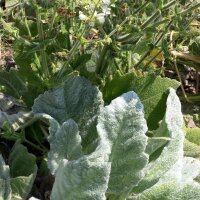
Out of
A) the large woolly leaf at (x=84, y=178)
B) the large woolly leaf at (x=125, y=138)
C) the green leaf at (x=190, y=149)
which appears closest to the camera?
the large woolly leaf at (x=84, y=178)

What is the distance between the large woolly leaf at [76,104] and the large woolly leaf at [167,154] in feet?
0.59

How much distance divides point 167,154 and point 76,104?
277 mm

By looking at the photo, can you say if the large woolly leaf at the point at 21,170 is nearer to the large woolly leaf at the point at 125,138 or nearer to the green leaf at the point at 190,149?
the large woolly leaf at the point at 125,138

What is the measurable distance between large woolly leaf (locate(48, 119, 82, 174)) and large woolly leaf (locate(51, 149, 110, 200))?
75mm

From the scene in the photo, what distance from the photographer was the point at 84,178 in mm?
1004

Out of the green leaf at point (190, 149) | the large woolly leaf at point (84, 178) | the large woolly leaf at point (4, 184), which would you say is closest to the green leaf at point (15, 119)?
the large woolly leaf at point (4, 184)

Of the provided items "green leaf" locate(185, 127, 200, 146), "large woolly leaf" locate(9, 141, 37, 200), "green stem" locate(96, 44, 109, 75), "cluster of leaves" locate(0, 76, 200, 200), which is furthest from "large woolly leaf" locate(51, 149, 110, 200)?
"green leaf" locate(185, 127, 200, 146)

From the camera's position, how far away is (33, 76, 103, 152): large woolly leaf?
4.26 feet

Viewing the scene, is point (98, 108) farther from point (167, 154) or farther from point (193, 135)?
point (193, 135)

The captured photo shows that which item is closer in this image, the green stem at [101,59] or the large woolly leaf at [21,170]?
the large woolly leaf at [21,170]

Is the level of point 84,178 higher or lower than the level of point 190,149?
higher

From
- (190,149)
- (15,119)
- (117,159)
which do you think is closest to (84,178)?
(117,159)

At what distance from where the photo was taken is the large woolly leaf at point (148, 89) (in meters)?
1.39

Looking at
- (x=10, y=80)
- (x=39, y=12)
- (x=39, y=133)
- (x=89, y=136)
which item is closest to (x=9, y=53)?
(x=10, y=80)
